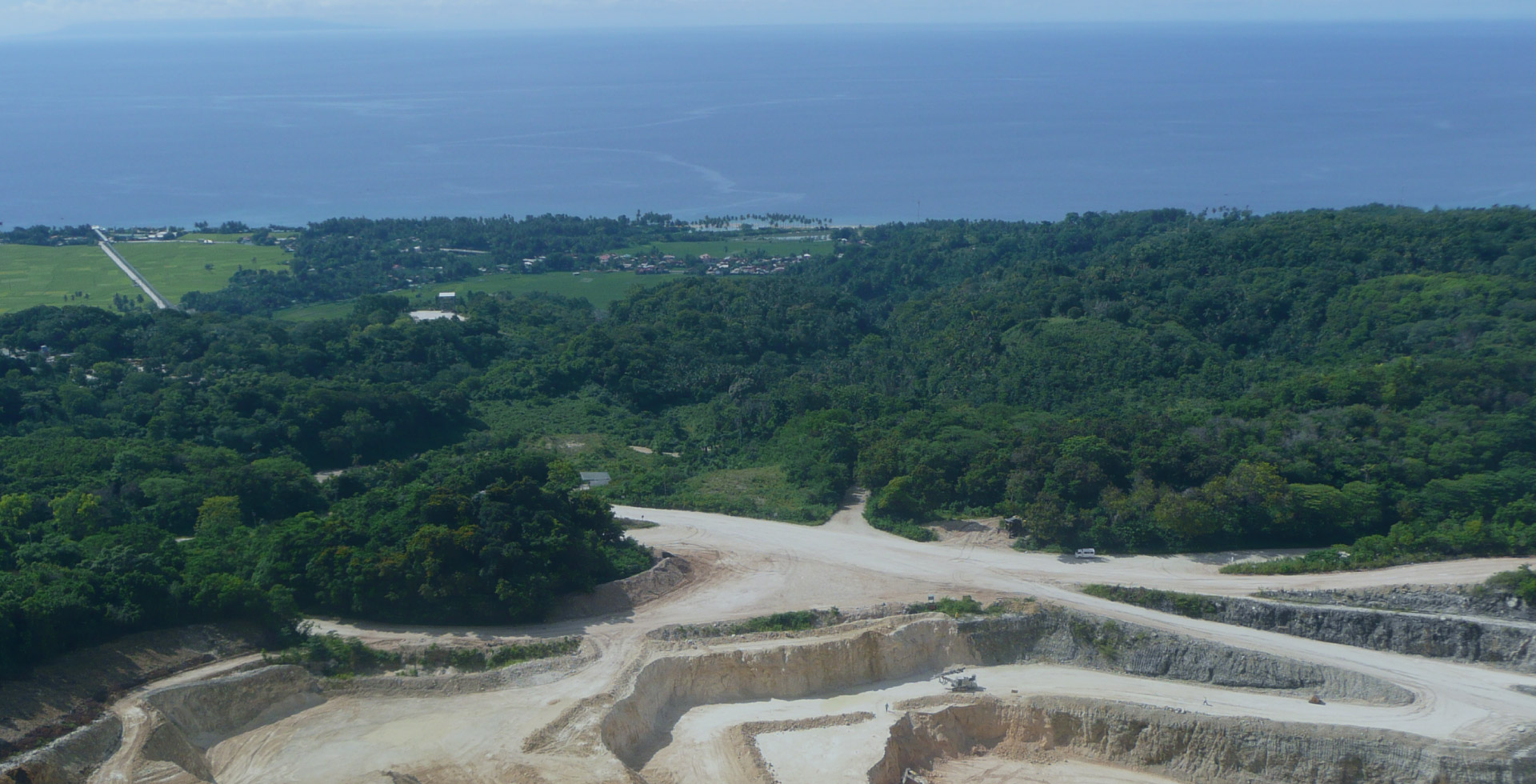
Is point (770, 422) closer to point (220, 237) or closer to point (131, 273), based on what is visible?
point (131, 273)

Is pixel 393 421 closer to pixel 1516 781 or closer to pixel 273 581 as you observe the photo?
pixel 273 581

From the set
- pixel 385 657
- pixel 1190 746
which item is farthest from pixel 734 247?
pixel 1190 746

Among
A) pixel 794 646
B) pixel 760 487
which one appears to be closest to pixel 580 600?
pixel 794 646

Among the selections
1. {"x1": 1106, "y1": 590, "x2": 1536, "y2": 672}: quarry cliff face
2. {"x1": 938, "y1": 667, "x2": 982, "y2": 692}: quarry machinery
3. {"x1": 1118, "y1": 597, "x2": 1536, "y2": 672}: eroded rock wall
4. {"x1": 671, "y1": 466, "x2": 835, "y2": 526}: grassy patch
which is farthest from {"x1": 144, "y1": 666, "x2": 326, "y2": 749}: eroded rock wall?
{"x1": 1118, "y1": 597, "x2": 1536, "y2": 672}: eroded rock wall

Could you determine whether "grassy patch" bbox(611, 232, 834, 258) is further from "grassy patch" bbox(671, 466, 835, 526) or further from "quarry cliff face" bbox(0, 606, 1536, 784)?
"quarry cliff face" bbox(0, 606, 1536, 784)

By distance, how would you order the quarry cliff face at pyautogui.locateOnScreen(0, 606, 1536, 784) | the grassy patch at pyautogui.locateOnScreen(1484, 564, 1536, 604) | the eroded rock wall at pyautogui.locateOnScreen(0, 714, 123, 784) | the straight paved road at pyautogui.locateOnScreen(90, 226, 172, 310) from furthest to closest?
the straight paved road at pyautogui.locateOnScreen(90, 226, 172, 310)
the grassy patch at pyautogui.locateOnScreen(1484, 564, 1536, 604)
the quarry cliff face at pyautogui.locateOnScreen(0, 606, 1536, 784)
the eroded rock wall at pyautogui.locateOnScreen(0, 714, 123, 784)

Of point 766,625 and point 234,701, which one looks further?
point 766,625
